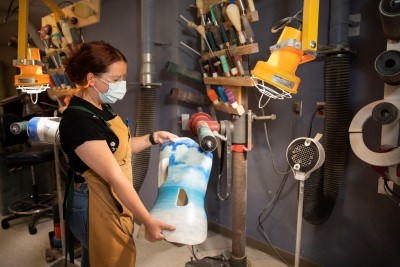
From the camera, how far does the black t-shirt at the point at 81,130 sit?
972 millimetres

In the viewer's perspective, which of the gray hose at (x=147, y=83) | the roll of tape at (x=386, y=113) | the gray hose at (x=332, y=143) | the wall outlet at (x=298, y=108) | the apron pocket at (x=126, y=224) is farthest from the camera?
the gray hose at (x=147, y=83)

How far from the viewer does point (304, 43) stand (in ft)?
3.48

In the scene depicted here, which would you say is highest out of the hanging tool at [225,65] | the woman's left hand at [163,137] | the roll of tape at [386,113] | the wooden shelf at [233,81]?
the hanging tool at [225,65]

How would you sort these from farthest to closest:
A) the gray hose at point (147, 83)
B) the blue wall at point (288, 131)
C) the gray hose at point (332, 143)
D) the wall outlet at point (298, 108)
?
the gray hose at point (147, 83), the wall outlet at point (298, 108), the blue wall at point (288, 131), the gray hose at point (332, 143)

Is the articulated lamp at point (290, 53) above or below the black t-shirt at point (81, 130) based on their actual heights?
above

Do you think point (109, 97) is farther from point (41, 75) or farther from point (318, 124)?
point (318, 124)

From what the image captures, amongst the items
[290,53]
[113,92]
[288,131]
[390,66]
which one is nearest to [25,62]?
[113,92]

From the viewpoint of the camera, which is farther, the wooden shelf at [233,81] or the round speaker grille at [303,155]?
the wooden shelf at [233,81]

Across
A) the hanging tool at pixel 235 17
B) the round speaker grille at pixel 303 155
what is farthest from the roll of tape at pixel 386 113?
the hanging tool at pixel 235 17

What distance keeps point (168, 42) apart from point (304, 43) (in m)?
1.37

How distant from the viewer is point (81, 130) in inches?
38.3

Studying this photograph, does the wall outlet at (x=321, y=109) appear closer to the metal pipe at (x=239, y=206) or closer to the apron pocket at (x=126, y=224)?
the metal pipe at (x=239, y=206)

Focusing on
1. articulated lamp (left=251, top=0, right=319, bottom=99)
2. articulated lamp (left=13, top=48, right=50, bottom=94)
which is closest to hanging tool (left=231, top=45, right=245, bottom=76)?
articulated lamp (left=251, top=0, right=319, bottom=99)

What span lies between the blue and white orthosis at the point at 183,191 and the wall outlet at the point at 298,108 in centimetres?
90
